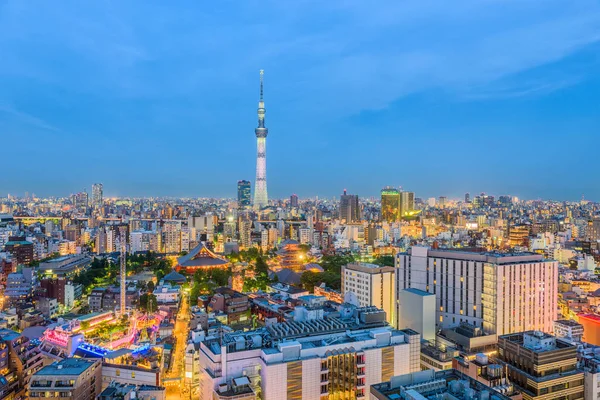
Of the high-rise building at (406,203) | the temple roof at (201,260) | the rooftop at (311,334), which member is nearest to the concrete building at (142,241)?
the temple roof at (201,260)

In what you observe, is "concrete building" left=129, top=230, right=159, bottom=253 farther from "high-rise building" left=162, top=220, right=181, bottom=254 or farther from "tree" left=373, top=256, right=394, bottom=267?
"tree" left=373, top=256, right=394, bottom=267

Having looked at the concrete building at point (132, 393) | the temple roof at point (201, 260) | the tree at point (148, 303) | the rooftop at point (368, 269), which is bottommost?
the tree at point (148, 303)

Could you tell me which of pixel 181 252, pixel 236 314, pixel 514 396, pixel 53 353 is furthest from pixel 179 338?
pixel 181 252

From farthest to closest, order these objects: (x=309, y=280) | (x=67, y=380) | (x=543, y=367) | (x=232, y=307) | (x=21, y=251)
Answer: (x=21, y=251)
(x=309, y=280)
(x=232, y=307)
(x=67, y=380)
(x=543, y=367)

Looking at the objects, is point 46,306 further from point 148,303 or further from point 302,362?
point 302,362

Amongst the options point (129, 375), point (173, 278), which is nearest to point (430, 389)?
point (129, 375)

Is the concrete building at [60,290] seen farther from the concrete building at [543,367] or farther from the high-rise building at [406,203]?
the high-rise building at [406,203]
